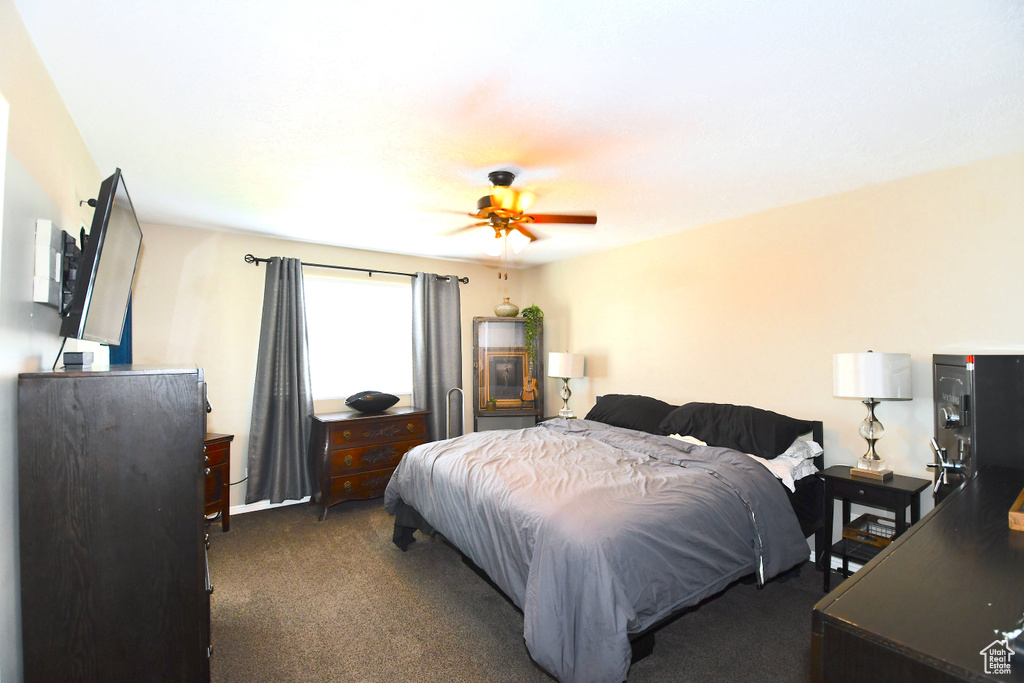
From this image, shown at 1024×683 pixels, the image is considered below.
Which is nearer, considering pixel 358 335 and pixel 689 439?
pixel 689 439

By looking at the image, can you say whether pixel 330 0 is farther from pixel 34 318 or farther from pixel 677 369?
pixel 677 369

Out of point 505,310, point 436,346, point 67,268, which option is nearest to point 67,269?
point 67,268

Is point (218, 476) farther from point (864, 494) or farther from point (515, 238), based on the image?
point (864, 494)

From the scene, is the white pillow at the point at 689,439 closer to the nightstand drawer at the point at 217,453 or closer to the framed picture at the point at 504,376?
the framed picture at the point at 504,376

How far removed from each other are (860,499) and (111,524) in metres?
3.31

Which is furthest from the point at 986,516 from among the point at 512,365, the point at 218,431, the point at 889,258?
the point at 218,431

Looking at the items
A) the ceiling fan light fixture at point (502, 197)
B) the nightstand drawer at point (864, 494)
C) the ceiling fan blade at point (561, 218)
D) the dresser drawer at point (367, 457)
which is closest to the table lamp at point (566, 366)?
the dresser drawer at point (367, 457)

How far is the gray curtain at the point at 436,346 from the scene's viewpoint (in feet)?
15.5

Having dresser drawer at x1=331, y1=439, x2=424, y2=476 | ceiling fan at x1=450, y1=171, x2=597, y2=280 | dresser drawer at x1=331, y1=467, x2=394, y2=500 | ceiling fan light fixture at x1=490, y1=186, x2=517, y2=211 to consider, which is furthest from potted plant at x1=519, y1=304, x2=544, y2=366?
ceiling fan light fixture at x1=490, y1=186, x2=517, y2=211

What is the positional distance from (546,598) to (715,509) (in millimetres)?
928

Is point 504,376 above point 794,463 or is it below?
above

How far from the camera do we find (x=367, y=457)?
3.97 m

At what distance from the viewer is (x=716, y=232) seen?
3604 millimetres

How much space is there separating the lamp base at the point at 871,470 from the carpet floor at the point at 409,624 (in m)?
0.71
